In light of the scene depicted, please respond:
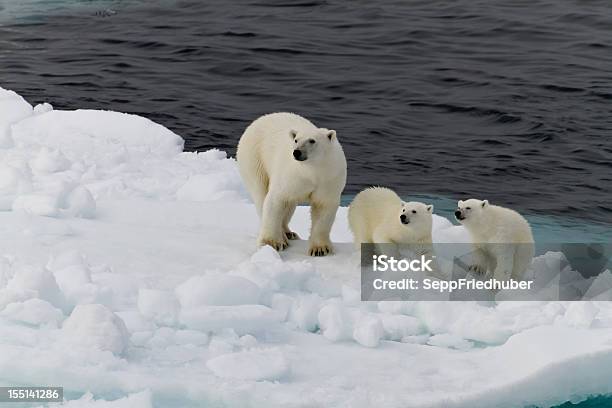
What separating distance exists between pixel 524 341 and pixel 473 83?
798 centimetres

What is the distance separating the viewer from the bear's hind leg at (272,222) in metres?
6.93

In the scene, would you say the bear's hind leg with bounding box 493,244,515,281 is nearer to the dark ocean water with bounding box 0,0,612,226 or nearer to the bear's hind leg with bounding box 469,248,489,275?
the bear's hind leg with bounding box 469,248,489,275

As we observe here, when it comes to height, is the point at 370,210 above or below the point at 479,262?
above

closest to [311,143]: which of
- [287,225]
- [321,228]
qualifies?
[321,228]

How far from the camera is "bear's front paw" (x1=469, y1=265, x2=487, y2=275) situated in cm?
682

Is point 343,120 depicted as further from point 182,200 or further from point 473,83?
point 182,200

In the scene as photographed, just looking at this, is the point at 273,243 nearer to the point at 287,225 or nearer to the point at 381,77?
the point at 287,225

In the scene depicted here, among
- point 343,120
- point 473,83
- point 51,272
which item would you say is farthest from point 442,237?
point 473,83

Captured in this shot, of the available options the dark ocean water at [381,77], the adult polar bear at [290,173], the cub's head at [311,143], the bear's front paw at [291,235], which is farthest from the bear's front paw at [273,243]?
the dark ocean water at [381,77]

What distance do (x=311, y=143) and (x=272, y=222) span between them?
554 mm

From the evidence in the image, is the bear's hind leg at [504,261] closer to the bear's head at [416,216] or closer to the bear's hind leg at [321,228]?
the bear's head at [416,216]

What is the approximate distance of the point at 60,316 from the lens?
5.62 metres

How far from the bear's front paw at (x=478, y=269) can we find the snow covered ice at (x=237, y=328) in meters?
0.37

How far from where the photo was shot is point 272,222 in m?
6.96
